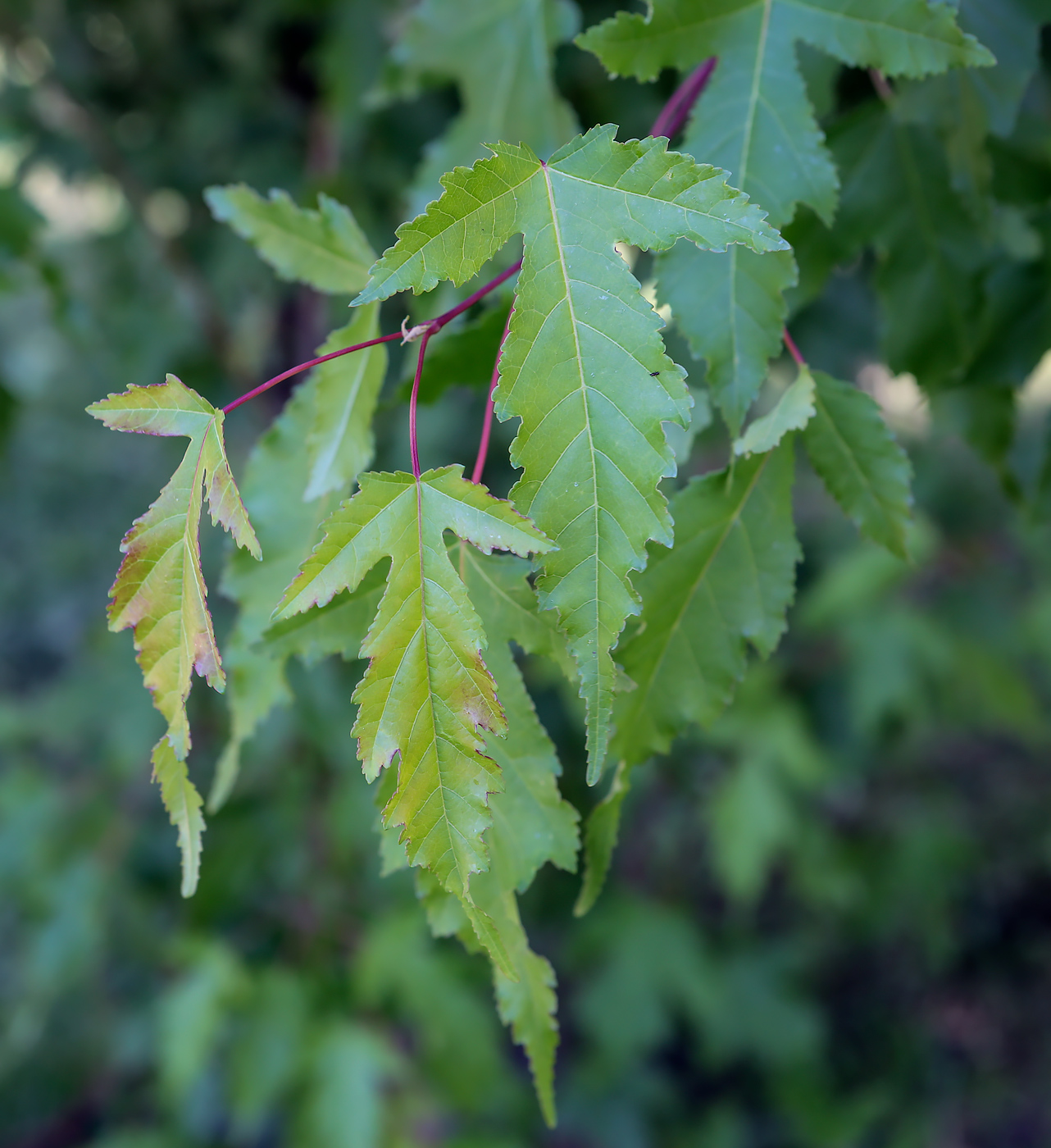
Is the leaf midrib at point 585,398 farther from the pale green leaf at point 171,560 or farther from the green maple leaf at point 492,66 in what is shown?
the green maple leaf at point 492,66

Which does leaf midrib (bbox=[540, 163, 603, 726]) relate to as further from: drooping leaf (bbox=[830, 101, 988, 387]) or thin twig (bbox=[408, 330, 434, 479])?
drooping leaf (bbox=[830, 101, 988, 387])

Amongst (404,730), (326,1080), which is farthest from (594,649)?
(326,1080)

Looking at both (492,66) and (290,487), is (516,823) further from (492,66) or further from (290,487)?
(492,66)

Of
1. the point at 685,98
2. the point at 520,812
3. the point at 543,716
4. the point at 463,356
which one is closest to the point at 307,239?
the point at 463,356

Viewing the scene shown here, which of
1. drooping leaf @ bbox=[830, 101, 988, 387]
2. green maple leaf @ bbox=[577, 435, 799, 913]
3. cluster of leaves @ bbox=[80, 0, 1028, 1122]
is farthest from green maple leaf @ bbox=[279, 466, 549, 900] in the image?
drooping leaf @ bbox=[830, 101, 988, 387]

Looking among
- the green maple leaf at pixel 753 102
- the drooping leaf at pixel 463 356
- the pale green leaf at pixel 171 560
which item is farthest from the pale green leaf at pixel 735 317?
the pale green leaf at pixel 171 560
